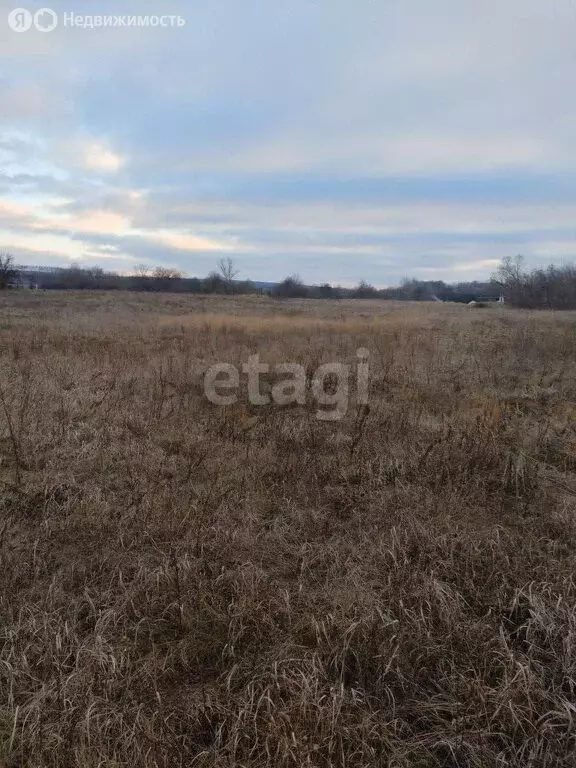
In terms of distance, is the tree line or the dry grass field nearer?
the dry grass field

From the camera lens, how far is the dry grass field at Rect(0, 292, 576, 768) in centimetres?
191

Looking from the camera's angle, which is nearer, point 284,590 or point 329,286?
point 284,590

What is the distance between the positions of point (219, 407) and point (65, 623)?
4158 millimetres

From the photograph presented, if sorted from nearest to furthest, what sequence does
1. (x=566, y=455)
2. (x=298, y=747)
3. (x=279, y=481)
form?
(x=298, y=747) → (x=279, y=481) → (x=566, y=455)

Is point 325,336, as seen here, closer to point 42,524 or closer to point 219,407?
point 219,407

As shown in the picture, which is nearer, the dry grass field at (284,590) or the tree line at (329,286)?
the dry grass field at (284,590)

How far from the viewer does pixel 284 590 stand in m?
2.68

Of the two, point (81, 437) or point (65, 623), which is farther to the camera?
point (81, 437)

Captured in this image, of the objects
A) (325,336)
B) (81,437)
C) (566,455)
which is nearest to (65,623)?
(81,437)

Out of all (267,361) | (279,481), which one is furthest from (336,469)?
(267,361)

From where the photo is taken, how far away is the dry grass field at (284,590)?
1.91m

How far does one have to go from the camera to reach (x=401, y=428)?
219 inches

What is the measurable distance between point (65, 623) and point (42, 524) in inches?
47.9

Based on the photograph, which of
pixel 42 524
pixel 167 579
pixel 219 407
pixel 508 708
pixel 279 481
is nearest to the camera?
pixel 508 708
